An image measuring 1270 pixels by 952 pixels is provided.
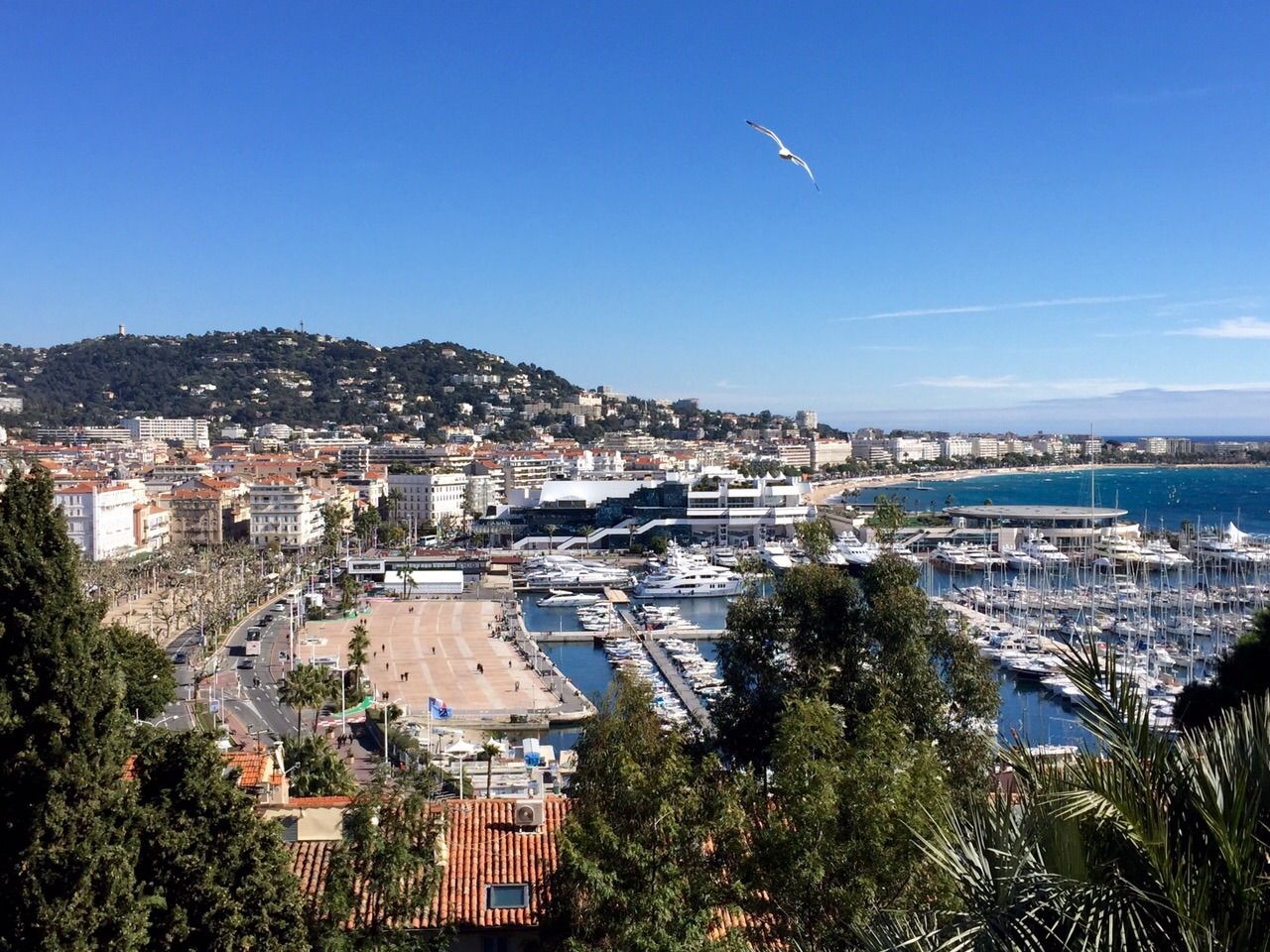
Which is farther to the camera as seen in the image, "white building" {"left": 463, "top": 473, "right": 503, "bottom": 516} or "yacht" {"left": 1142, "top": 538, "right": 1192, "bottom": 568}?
"white building" {"left": 463, "top": 473, "right": 503, "bottom": 516}

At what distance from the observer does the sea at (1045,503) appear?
2400 centimetres

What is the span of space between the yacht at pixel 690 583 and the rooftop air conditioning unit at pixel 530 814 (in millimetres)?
34479

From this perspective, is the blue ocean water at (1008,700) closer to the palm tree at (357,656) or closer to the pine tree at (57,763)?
the palm tree at (357,656)

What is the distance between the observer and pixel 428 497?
214 feet

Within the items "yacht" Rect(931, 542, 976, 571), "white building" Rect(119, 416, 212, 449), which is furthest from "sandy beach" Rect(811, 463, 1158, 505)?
"white building" Rect(119, 416, 212, 449)

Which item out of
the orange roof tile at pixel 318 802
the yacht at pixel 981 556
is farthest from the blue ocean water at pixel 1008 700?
the yacht at pixel 981 556

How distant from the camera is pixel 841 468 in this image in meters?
119

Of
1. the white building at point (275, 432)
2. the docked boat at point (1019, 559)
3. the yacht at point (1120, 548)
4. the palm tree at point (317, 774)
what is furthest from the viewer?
the white building at point (275, 432)

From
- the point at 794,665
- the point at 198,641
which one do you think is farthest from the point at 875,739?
the point at 198,641

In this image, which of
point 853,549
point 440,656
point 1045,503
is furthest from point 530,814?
point 1045,503

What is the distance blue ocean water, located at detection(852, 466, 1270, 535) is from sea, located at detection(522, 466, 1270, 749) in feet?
0.24

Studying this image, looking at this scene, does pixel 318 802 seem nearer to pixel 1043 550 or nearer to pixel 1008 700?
pixel 1008 700

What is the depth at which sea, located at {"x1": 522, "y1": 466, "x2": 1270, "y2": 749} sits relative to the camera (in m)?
24.0

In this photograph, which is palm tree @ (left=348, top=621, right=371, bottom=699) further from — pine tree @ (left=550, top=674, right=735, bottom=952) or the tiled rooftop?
pine tree @ (left=550, top=674, right=735, bottom=952)
